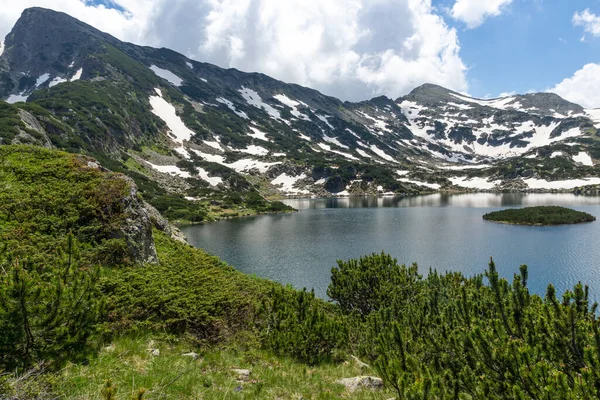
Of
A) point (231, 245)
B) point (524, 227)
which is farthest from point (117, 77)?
point (524, 227)

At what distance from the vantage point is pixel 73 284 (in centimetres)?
624

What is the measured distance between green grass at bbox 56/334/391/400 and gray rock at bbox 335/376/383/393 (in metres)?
0.25

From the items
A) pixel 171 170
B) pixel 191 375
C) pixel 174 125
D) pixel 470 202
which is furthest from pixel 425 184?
pixel 191 375

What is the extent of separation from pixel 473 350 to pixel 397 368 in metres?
1.62

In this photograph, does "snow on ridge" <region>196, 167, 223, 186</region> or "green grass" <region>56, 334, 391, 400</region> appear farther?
"snow on ridge" <region>196, 167, 223, 186</region>

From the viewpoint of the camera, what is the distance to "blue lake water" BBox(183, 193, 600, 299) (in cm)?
3638

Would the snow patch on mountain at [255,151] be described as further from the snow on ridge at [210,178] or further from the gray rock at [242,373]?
the gray rock at [242,373]

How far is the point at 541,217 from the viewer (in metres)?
70.8

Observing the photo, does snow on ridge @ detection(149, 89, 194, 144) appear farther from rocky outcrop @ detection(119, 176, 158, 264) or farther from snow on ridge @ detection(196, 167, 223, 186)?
rocky outcrop @ detection(119, 176, 158, 264)

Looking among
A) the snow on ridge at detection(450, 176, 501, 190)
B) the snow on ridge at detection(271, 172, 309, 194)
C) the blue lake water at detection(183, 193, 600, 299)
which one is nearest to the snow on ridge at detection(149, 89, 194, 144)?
the snow on ridge at detection(271, 172, 309, 194)

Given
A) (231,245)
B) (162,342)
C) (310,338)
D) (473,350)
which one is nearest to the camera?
(473,350)

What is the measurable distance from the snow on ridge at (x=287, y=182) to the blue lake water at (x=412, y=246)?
84482mm

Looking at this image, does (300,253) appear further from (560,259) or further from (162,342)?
(162,342)

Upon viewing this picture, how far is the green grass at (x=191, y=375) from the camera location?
5805 millimetres
